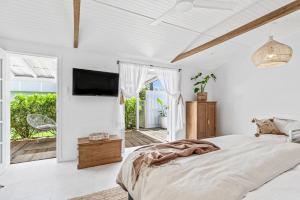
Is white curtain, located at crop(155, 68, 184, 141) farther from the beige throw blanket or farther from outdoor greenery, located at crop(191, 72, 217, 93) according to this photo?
the beige throw blanket

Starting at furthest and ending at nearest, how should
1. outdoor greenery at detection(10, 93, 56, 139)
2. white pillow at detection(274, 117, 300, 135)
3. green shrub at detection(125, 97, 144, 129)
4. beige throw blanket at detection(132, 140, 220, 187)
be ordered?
green shrub at detection(125, 97, 144, 129)
outdoor greenery at detection(10, 93, 56, 139)
white pillow at detection(274, 117, 300, 135)
beige throw blanket at detection(132, 140, 220, 187)

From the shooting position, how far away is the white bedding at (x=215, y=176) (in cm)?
103

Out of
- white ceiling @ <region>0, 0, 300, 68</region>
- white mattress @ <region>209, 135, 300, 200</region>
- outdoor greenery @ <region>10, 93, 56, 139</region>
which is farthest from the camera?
outdoor greenery @ <region>10, 93, 56, 139</region>

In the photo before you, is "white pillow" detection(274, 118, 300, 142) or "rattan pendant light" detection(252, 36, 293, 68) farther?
"white pillow" detection(274, 118, 300, 142)

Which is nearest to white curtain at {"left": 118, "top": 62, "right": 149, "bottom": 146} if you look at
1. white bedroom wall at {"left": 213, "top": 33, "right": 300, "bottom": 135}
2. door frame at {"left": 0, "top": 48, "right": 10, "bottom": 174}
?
door frame at {"left": 0, "top": 48, "right": 10, "bottom": 174}

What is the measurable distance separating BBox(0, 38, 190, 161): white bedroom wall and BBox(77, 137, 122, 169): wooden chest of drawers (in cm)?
48

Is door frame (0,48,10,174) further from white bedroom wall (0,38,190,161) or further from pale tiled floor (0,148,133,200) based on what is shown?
white bedroom wall (0,38,190,161)

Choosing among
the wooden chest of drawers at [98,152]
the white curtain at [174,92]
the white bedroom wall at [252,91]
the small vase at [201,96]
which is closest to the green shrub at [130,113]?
the white curtain at [174,92]

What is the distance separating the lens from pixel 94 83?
3.63m

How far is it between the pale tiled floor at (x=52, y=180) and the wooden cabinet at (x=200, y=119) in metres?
2.45

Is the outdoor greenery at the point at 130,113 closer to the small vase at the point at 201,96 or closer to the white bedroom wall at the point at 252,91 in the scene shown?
the small vase at the point at 201,96

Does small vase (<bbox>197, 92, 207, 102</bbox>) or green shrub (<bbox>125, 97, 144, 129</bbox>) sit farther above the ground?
small vase (<bbox>197, 92, 207, 102</bbox>)

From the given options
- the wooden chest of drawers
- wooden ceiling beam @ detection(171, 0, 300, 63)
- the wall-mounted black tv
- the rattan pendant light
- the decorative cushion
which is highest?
wooden ceiling beam @ detection(171, 0, 300, 63)

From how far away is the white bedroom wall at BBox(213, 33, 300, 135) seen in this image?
3697 millimetres
